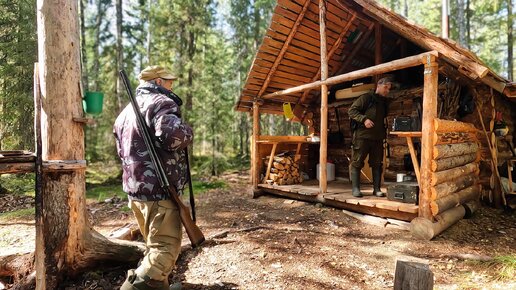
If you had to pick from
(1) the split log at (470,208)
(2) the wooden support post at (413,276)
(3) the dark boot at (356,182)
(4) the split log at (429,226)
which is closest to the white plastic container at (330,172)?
(3) the dark boot at (356,182)

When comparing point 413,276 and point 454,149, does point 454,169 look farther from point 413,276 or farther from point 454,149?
point 413,276

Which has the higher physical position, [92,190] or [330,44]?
[330,44]

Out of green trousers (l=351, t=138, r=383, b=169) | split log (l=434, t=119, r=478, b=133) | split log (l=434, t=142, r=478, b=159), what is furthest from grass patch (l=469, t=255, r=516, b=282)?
green trousers (l=351, t=138, r=383, b=169)

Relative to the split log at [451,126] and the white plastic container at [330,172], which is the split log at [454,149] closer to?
the split log at [451,126]

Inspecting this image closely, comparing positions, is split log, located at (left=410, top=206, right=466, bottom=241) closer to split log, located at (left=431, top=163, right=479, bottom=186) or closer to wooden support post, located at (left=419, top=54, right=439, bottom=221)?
wooden support post, located at (left=419, top=54, right=439, bottom=221)

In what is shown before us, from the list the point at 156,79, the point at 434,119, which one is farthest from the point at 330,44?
the point at 156,79

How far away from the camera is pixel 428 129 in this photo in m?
4.90

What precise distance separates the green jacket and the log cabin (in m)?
0.53

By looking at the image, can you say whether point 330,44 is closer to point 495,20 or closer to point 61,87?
point 61,87

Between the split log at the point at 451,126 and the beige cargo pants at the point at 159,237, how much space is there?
455 centimetres

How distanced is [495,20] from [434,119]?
1987cm

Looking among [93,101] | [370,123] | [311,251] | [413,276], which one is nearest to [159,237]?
[93,101]

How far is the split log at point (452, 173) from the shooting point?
4938 millimetres

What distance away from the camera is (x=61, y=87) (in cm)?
311
